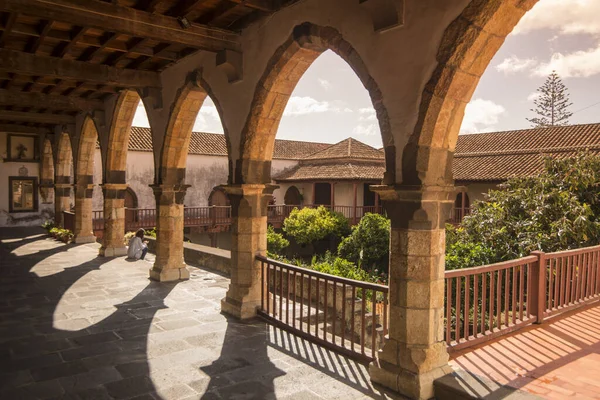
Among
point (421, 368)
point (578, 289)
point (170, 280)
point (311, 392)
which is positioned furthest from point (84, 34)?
point (578, 289)

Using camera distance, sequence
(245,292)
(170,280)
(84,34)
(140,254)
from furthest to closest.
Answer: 1. (140,254)
2. (170,280)
3. (84,34)
4. (245,292)

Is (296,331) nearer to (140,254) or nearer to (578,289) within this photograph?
(578,289)

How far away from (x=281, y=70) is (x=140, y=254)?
6558 mm

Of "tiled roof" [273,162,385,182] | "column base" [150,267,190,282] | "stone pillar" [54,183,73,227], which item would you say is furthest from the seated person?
"tiled roof" [273,162,385,182]

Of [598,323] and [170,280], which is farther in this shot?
[170,280]

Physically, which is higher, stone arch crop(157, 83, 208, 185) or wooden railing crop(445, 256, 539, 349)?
stone arch crop(157, 83, 208, 185)

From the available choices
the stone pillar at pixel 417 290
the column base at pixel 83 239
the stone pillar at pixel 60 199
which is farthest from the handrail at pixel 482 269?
the stone pillar at pixel 60 199

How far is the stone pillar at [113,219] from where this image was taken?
412 inches

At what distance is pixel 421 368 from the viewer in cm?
357

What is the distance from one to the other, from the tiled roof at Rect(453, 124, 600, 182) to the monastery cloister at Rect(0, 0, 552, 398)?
1127 centimetres

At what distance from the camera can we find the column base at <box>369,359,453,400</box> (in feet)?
11.5

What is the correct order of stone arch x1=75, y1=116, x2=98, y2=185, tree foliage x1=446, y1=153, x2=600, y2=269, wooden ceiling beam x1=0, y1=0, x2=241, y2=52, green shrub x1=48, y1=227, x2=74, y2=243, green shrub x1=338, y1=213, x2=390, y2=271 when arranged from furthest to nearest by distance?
green shrub x1=48, y1=227, x2=74, y2=243, stone arch x1=75, y1=116, x2=98, y2=185, green shrub x1=338, y1=213, x2=390, y2=271, tree foliage x1=446, y1=153, x2=600, y2=269, wooden ceiling beam x1=0, y1=0, x2=241, y2=52

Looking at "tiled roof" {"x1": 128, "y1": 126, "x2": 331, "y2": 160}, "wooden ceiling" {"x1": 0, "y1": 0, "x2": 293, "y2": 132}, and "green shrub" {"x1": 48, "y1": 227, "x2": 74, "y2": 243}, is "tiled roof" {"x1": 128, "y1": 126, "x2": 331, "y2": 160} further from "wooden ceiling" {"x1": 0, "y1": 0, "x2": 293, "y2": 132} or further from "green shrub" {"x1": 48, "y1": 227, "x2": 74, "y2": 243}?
"wooden ceiling" {"x1": 0, "y1": 0, "x2": 293, "y2": 132}

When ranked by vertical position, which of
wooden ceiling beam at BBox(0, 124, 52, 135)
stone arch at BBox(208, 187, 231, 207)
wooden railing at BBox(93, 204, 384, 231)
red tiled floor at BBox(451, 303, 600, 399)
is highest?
wooden ceiling beam at BBox(0, 124, 52, 135)
